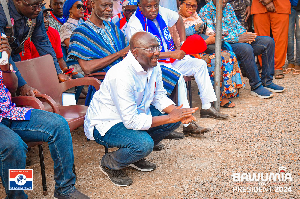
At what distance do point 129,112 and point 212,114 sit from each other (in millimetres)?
2171

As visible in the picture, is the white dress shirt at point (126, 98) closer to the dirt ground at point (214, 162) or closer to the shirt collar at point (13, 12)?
the dirt ground at point (214, 162)

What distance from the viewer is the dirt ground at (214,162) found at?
2883 millimetres

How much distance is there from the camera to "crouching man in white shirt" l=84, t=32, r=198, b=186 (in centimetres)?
281

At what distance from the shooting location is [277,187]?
285 cm

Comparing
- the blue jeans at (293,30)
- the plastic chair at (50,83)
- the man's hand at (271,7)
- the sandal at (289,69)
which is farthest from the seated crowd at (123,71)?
the sandal at (289,69)

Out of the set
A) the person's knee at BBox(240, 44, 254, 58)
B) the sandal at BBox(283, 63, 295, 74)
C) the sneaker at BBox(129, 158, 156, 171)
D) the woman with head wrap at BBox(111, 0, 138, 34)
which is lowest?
the sandal at BBox(283, 63, 295, 74)

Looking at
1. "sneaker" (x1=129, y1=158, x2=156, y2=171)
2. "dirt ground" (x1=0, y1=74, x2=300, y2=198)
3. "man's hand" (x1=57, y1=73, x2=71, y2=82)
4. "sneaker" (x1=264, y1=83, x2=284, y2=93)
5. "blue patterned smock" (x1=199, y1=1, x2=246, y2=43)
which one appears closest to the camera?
"dirt ground" (x1=0, y1=74, x2=300, y2=198)

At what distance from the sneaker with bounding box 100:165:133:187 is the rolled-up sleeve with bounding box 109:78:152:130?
501 millimetres

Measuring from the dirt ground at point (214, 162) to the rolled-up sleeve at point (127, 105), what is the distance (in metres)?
0.59

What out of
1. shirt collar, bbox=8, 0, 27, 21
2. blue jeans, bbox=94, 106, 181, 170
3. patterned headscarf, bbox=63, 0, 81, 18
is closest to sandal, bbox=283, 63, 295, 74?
patterned headscarf, bbox=63, 0, 81, 18

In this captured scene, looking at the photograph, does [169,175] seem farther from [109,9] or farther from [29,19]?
[29,19]

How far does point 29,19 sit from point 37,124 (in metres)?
1.49

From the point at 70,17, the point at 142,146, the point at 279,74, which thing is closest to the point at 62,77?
the point at 142,146

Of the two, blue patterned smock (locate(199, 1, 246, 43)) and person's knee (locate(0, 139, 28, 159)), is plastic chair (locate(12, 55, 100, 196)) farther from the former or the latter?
blue patterned smock (locate(199, 1, 246, 43))
